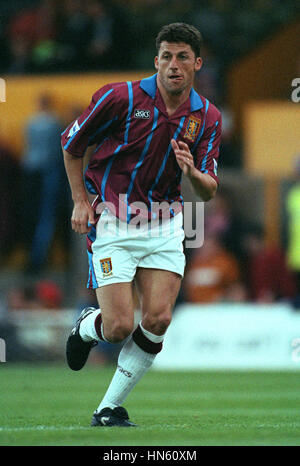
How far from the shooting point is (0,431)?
226 inches

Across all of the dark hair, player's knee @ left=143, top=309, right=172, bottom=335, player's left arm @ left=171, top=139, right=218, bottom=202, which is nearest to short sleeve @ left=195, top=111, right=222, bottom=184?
player's left arm @ left=171, top=139, right=218, bottom=202

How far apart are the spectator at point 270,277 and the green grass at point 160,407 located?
1450 millimetres

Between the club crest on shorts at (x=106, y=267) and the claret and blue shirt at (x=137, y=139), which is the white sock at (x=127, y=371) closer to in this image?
the club crest on shorts at (x=106, y=267)

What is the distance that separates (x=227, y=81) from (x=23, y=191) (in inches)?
131

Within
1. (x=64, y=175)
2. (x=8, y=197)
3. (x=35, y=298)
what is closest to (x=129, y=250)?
(x=64, y=175)

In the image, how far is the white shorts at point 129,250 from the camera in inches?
239

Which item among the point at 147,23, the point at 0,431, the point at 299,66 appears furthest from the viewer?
the point at 147,23

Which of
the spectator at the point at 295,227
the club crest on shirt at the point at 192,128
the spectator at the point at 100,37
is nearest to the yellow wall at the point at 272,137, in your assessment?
the spectator at the point at 295,227

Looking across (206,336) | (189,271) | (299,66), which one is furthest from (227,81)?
(206,336)

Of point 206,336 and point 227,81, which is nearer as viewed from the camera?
point 206,336

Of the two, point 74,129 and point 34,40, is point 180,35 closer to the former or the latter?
point 74,129

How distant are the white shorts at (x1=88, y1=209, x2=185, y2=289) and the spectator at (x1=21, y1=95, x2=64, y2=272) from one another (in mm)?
6619
